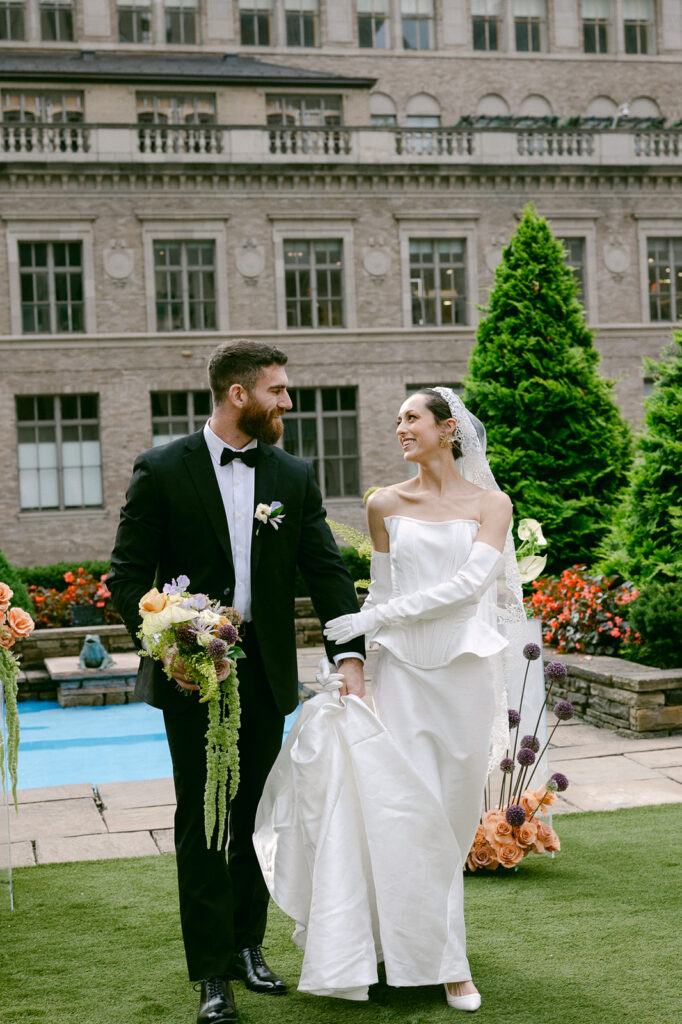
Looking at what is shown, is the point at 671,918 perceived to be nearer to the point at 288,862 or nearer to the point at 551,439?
the point at 288,862

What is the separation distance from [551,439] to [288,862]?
39.7 feet

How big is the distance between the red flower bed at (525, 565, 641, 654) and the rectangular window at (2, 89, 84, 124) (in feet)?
73.9

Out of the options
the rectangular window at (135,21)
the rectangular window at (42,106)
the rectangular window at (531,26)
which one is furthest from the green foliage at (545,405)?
the rectangular window at (531,26)

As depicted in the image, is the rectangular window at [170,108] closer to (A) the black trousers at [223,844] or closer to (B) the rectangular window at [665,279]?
(B) the rectangular window at [665,279]

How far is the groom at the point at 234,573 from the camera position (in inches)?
152

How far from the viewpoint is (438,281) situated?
28234mm

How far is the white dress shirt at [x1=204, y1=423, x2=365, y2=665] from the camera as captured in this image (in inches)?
159

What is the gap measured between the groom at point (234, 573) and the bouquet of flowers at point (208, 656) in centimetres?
15

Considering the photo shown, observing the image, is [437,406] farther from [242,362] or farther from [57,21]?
[57,21]

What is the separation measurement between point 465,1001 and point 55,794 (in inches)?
175

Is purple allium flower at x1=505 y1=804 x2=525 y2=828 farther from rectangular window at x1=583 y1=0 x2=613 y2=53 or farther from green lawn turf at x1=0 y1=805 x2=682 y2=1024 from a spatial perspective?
rectangular window at x1=583 y1=0 x2=613 y2=53

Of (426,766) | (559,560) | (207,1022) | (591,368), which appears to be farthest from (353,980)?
(591,368)

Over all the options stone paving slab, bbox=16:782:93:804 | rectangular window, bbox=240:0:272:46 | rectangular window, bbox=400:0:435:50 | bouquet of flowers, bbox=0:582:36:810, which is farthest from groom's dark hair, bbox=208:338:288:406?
rectangular window, bbox=400:0:435:50

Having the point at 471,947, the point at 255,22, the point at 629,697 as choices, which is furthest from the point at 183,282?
the point at 471,947
